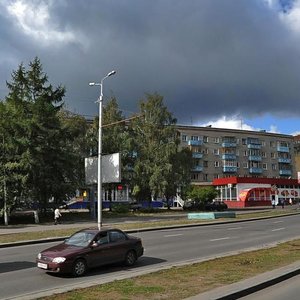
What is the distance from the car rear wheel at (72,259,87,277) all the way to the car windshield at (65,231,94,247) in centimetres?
66

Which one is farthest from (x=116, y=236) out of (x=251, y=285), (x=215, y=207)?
(x=215, y=207)

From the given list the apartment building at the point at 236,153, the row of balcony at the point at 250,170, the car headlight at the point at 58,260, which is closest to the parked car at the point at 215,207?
the apartment building at the point at 236,153

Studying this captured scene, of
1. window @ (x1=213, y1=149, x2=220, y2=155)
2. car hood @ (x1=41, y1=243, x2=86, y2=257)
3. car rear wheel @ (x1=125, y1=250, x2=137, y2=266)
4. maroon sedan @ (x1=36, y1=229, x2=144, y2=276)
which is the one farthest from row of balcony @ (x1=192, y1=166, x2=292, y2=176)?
car hood @ (x1=41, y1=243, x2=86, y2=257)

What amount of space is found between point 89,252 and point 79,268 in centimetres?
57

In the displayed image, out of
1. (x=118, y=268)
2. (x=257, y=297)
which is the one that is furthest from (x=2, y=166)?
(x=257, y=297)

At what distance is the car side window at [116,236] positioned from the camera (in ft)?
47.2

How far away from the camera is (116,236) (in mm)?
14633

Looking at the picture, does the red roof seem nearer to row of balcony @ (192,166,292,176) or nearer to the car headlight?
row of balcony @ (192,166,292,176)

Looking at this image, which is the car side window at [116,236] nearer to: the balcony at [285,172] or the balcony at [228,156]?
the balcony at [228,156]

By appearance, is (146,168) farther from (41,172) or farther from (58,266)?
(58,266)

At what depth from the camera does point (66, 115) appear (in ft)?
190

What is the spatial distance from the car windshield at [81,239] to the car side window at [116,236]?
2.14 ft

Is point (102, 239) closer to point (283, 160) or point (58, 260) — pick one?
point (58, 260)

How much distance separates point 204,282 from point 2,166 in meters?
34.7
